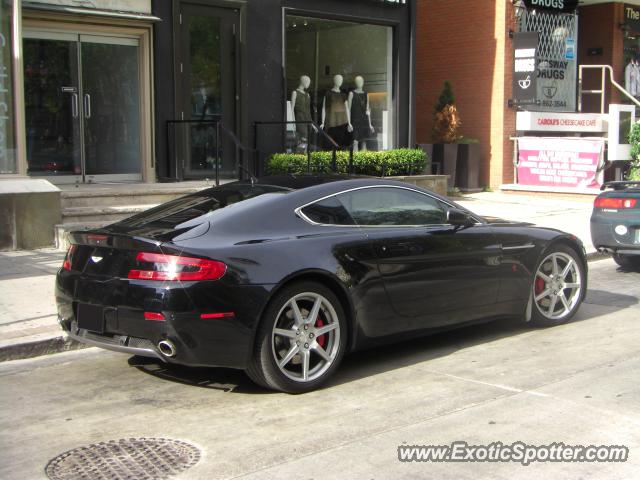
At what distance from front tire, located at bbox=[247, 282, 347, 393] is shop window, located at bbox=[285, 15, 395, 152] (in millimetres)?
10431

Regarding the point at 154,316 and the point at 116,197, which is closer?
the point at 154,316

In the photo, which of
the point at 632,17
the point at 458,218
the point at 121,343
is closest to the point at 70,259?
the point at 121,343

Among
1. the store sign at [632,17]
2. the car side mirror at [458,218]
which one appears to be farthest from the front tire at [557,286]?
the store sign at [632,17]

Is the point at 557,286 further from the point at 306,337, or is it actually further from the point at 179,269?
the point at 179,269

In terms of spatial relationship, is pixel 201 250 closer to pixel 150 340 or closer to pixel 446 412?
pixel 150 340

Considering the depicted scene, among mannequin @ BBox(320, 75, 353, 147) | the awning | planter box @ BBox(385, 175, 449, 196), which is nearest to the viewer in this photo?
the awning

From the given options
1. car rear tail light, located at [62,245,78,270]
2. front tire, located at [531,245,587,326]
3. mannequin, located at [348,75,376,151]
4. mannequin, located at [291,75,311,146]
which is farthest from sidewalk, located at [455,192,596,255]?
car rear tail light, located at [62,245,78,270]

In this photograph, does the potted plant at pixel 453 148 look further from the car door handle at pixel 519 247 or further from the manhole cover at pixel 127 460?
the manhole cover at pixel 127 460

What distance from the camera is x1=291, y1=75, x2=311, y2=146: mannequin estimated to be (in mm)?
16172

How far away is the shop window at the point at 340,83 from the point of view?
16250 millimetres

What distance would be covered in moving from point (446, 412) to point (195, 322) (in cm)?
172

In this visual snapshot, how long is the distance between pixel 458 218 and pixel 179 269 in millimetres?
2577

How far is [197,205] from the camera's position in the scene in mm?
6254

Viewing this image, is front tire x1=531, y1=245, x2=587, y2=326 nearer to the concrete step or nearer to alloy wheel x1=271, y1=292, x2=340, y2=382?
alloy wheel x1=271, y1=292, x2=340, y2=382
